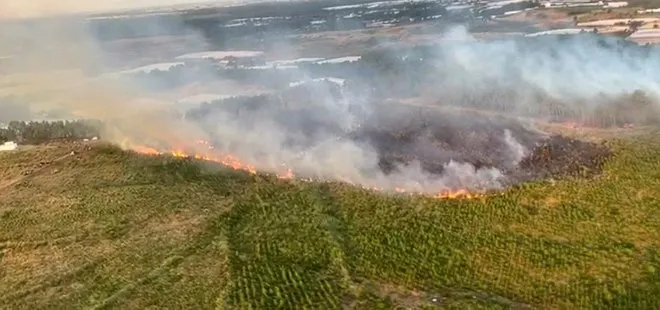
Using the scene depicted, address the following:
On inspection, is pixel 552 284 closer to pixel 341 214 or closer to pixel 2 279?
pixel 341 214

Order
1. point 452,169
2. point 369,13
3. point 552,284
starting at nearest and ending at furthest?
point 552,284
point 452,169
point 369,13

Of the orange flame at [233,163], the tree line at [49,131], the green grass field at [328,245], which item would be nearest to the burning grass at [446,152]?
the orange flame at [233,163]

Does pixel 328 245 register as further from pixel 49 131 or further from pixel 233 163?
pixel 49 131

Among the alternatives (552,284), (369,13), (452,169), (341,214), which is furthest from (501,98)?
(369,13)

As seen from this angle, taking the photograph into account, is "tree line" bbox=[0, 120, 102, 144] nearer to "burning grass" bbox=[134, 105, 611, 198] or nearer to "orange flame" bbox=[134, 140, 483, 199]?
"orange flame" bbox=[134, 140, 483, 199]

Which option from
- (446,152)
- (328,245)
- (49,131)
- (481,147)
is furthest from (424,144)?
(49,131)

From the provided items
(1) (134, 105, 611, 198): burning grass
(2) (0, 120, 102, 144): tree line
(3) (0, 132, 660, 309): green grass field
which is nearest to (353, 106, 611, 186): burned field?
(1) (134, 105, 611, 198): burning grass

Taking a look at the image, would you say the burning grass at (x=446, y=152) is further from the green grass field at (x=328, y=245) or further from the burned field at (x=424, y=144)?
the green grass field at (x=328, y=245)
